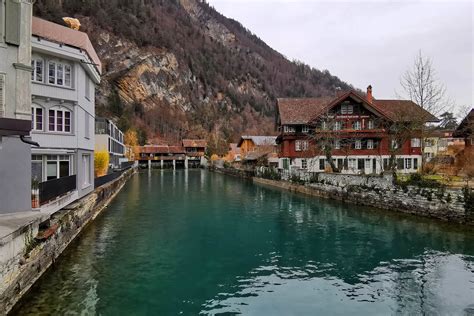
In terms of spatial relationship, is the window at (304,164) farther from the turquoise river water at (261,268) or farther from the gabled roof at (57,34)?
the gabled roof at (57,34)

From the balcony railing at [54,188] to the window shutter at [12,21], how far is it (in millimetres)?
6204

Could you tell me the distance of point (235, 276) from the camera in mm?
14500

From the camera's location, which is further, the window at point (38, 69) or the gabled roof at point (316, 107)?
the gabled roof at point (316, 107)

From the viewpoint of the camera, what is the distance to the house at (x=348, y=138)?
1900 inches

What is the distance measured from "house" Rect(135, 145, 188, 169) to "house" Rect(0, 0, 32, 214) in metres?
105

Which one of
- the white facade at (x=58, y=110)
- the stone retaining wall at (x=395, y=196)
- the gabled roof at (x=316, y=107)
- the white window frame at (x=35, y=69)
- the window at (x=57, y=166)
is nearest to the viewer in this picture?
the white window frame at (x=35, y=69)

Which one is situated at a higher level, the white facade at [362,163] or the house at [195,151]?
the house at [195,151]

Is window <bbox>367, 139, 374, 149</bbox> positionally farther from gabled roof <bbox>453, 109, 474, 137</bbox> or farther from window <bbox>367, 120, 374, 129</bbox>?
gabled roof <bbox>453, 109, 474, 137</bbox>

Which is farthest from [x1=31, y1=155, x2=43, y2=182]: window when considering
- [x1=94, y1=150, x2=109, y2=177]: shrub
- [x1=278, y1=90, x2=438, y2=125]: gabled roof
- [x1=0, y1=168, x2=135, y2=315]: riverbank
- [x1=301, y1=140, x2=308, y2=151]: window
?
[x1=301, y1=140, x2=308, y2=151]: window

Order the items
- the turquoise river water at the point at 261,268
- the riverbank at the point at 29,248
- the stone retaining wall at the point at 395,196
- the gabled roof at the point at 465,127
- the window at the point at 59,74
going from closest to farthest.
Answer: the riverbank at the point at 29,248 < the turquoise river water at the point at 261,268 < the window at the point at 59,74 < the stone retaining wall at the point at 395,196 < the gabled roof at the point at 465,127

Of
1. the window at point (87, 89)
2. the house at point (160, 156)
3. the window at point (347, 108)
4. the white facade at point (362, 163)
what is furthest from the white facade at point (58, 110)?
the house at point (160, 156)

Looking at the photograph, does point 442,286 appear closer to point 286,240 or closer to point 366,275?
point 366,275

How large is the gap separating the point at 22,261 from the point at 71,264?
4.07m

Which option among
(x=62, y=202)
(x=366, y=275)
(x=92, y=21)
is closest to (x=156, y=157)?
(x=92, y=21)
